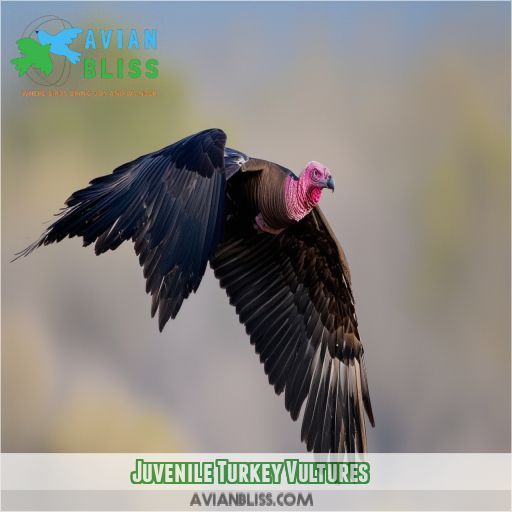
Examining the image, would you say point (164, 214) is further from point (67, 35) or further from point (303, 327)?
A: point (67, 35)

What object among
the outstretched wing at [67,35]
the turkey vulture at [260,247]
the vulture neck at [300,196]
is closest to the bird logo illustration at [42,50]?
the outstretched wing at [67,35]

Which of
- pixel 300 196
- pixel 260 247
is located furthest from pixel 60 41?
pixel 300 196

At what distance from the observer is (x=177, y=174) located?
8.73 metres

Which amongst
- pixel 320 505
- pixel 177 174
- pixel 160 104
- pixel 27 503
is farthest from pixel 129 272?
pixel 177 174

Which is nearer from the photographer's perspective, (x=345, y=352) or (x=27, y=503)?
(x=345, y=352)

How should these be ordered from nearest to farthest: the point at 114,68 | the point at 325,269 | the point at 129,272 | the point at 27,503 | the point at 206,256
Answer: the point at 206,256, the point at 325,269, the point at 27,503, the point at 114,68, the point at 129,272

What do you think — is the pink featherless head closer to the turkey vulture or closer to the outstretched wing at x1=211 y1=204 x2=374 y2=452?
the turkey vulture

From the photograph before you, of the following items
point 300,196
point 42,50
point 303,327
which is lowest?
point 303,327

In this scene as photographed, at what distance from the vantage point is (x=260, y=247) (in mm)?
10711

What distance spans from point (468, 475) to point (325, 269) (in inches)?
146

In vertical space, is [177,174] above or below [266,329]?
above

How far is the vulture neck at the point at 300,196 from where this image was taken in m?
9.69

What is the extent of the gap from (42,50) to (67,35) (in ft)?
2.52

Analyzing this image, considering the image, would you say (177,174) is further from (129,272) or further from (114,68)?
(129,272)
